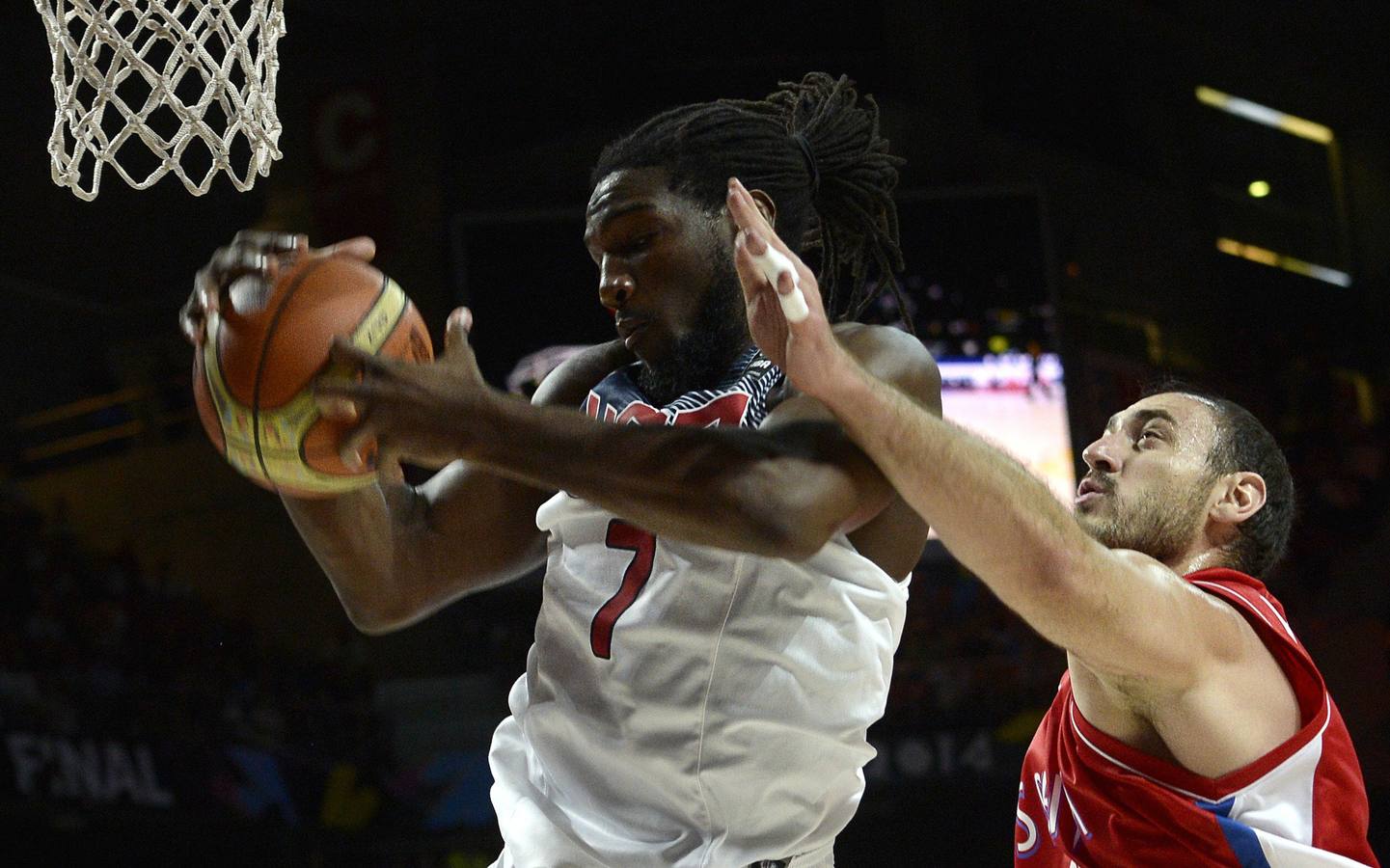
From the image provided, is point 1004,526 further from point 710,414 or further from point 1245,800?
point 1245,800

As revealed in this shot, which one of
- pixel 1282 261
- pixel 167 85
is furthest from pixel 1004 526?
pixel 1282 261

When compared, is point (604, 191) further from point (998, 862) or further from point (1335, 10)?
point (1335, 10)

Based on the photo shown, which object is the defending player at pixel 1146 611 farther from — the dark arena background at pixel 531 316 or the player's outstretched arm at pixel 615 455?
the dark arena background at pixel 531 316

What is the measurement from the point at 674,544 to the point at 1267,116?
785cm

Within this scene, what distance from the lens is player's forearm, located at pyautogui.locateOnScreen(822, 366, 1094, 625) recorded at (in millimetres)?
1716

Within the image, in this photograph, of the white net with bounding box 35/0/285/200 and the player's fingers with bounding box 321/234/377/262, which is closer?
the player's fingers with bounding box 321/234/377/262

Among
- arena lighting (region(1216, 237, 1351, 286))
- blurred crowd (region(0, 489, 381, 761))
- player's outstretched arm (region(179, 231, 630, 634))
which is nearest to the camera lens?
player's outstretched arm (region(179, 231, 630, 634))

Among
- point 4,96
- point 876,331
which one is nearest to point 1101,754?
point 876,331

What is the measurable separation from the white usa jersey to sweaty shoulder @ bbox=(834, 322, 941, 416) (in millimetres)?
155

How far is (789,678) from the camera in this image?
1.88 m

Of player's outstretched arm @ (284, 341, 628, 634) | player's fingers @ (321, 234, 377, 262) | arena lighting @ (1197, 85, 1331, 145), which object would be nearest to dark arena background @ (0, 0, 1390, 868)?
arena lighting @ (1197, 85, 1331, 145)

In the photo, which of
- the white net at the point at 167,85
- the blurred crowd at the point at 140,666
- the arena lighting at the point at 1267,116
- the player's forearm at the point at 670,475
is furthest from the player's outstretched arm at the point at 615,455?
the arena lighting at the point at 1267,116

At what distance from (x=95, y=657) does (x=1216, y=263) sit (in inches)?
254

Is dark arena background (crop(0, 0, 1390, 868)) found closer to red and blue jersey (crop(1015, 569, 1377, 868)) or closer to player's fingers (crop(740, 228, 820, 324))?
red and blue jersey (crop(1015, 569, 1377, 868))
